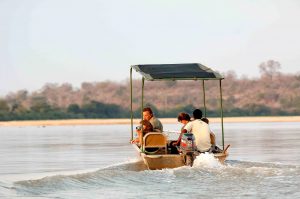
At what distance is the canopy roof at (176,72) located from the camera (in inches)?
845

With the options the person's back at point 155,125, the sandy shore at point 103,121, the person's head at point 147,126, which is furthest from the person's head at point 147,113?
the sandy shore at point 103,121

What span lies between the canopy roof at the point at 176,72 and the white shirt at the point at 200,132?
1443mm

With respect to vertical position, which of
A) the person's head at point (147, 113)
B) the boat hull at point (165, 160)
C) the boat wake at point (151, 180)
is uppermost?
the person's head at point (147, 113)

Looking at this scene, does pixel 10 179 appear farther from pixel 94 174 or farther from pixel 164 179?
pixel 164 179

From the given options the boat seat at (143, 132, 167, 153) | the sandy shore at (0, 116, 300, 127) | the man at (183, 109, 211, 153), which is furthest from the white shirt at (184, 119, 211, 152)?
the sandy shore at (0, 116, 300, 127)

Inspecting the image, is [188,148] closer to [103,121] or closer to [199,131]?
[199,131]

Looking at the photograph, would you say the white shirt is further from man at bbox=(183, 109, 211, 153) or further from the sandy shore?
the sandy shore

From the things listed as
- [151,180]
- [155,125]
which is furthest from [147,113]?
[151,180]

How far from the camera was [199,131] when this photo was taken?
2047cm

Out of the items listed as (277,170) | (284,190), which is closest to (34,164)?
(277,170)

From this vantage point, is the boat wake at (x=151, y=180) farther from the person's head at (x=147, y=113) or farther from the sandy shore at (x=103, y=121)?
the sandy shore at (x=103, y=121)

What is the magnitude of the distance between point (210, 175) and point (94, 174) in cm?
262

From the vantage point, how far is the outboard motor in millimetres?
19969

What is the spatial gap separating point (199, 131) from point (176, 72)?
7.15 ft
